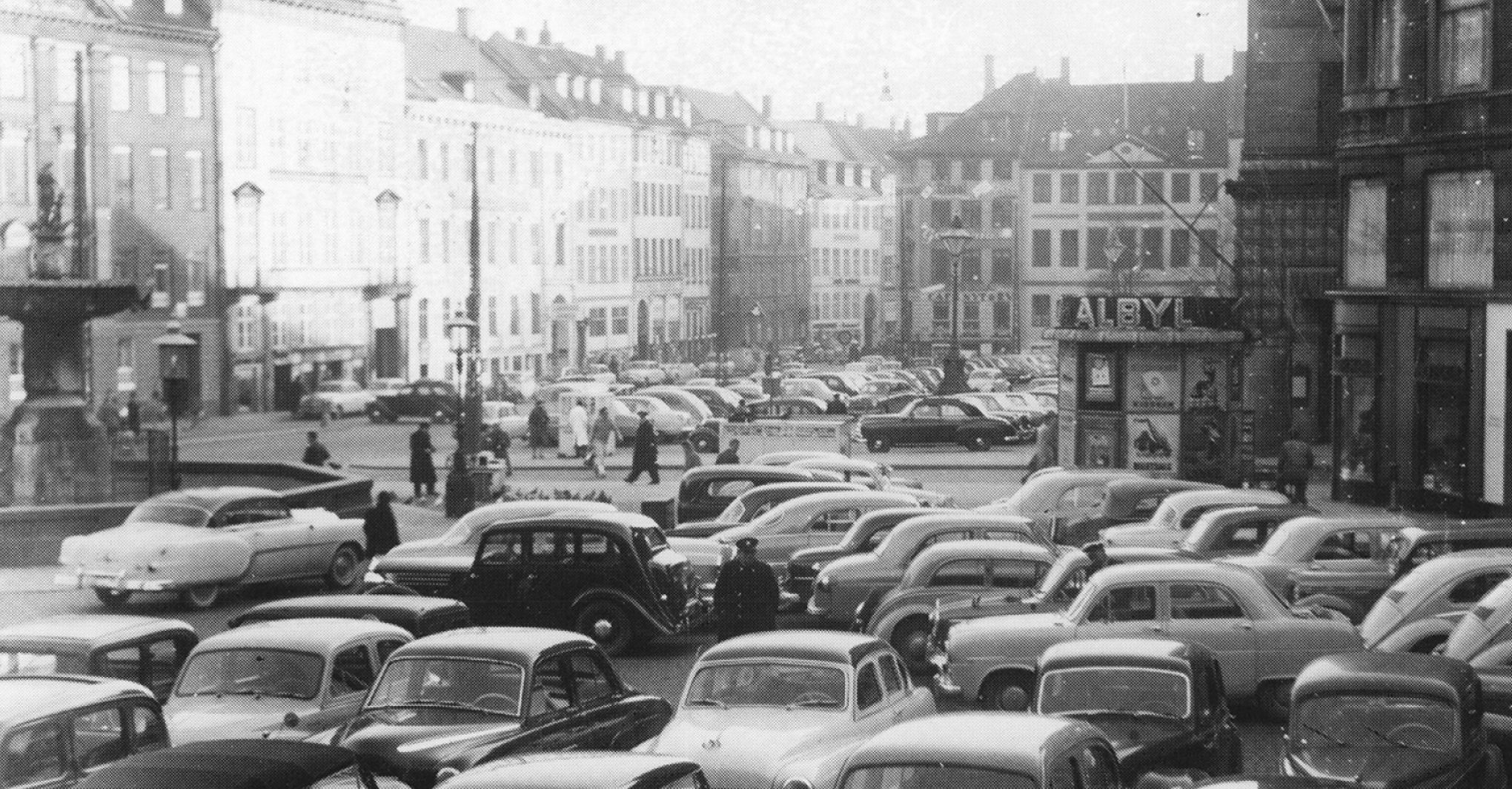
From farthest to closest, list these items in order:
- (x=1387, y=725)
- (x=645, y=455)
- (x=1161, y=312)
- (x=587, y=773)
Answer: (x=645, y=455), (x=1161, y=312), (x=1387, y=725), (x=587, y=773)

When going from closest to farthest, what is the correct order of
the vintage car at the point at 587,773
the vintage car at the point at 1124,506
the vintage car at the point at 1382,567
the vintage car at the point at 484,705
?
the vintage car at the point at 587,773
the vintage car at the point at 484,705
the vintage car at the point at 1382,567
the vintage car at the point at 1124,506

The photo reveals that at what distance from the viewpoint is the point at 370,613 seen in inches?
706

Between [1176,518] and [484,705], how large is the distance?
13737 mm

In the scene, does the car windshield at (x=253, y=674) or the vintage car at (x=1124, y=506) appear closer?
the car windshield at (x=253, y=674)

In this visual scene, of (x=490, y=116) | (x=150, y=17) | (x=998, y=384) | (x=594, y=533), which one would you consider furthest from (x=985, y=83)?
(x=594, y=533)

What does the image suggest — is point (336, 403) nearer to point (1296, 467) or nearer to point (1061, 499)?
point (1296, 467)

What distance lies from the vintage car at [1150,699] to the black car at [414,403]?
55062 millimetres

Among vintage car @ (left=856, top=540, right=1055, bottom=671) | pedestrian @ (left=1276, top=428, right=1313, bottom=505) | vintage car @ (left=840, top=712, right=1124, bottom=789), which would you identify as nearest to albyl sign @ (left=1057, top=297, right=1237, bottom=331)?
pedestrian @ (left=1276, top=428, right=1313, bottom=505)

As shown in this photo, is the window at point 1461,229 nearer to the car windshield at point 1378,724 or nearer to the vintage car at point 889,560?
the vintage car at point 889,560

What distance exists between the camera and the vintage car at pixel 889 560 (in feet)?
72.1

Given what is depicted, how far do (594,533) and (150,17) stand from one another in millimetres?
58530

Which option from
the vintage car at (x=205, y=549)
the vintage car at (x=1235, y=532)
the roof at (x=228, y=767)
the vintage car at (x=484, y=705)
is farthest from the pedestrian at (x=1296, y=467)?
A: the roof at (x=228, y=767)

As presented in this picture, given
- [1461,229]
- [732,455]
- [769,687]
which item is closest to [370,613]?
[769,687]

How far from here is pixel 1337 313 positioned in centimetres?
3969
